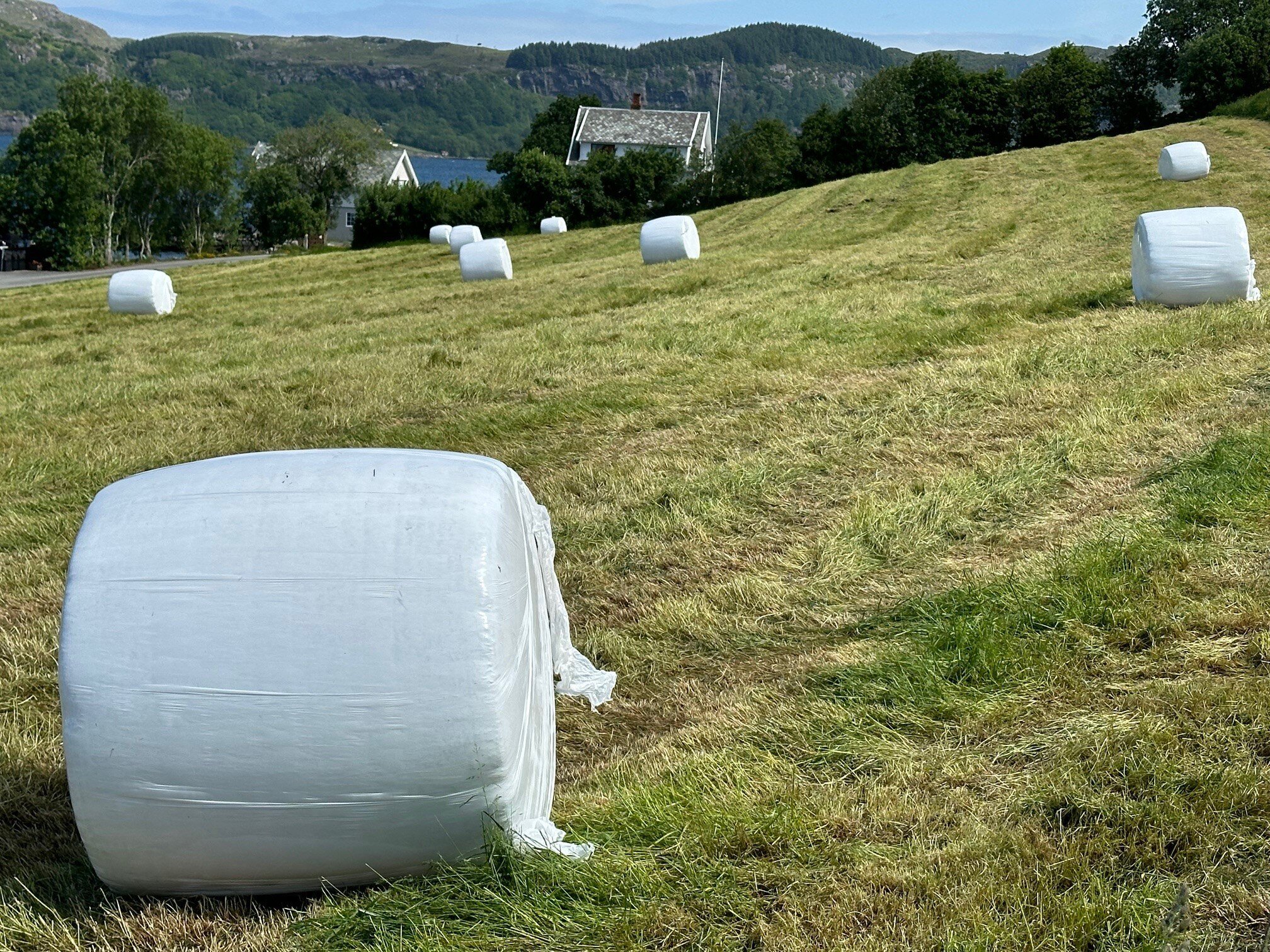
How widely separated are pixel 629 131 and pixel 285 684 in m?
95.0

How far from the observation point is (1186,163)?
82.1 feet

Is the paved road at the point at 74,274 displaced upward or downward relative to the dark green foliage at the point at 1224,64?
downward

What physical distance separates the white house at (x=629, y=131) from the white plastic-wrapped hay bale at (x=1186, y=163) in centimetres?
6712

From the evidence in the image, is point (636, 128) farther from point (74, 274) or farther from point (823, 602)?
point (823, 602)

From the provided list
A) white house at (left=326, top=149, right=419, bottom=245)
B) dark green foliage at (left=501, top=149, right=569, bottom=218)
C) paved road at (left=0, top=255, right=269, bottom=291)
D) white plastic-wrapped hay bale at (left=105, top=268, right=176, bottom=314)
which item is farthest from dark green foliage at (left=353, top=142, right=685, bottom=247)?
white plastic-wrapped hay bale at (left=105, top=268, right=176, bottom=314)

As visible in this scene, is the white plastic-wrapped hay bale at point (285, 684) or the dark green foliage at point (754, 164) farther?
the dark green foliage at point (754, 164)

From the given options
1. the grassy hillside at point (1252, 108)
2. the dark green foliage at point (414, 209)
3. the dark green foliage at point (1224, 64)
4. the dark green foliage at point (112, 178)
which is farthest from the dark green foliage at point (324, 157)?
the grassy hillside at point (1252, 108)

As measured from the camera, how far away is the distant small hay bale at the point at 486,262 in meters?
21.5

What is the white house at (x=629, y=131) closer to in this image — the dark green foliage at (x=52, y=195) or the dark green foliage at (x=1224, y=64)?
the dark green foliage at (x=52, y=195)

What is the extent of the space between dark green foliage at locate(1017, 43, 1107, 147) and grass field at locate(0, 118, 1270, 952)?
130 ft

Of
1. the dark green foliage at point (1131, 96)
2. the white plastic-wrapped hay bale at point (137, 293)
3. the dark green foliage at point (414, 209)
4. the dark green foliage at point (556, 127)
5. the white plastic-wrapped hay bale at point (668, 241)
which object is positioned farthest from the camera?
the dark green foliage at point (556, 127)

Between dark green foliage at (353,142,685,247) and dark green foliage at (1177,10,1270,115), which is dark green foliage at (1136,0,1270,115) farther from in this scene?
dark green foliage at (353,142,685,247)

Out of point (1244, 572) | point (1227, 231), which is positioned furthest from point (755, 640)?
point (1227, 231)

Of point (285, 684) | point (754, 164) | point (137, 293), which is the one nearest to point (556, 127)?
point (754, 164)
